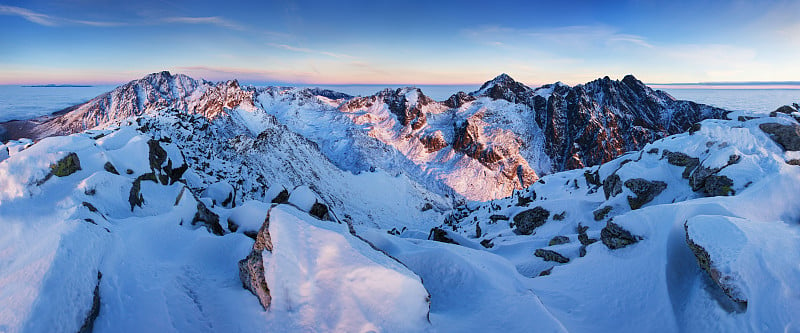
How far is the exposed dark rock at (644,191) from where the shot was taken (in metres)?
26.2

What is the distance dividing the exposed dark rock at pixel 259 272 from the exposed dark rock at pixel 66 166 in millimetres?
12442

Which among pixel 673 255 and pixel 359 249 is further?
pixel 673 255

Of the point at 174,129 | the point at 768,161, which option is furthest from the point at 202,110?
the point at 768,161

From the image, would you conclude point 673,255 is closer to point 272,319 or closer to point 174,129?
point 272,319

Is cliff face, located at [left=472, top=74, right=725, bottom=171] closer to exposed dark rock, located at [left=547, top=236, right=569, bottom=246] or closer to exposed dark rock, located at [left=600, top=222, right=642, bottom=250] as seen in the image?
exposed dark rock, located at [left=547, top=236, right=569, bottom=246]

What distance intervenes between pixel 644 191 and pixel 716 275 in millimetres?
18216

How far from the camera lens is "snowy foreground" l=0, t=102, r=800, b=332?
984cm

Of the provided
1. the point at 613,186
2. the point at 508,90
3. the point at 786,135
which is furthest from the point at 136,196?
the point at 508,90

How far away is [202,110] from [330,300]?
484 ft

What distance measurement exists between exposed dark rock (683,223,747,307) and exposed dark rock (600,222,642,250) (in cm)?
425

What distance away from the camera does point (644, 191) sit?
2662cm

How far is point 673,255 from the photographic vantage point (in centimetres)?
1424

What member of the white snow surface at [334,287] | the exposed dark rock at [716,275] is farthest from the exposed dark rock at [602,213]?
the white snow surface at [334,287]

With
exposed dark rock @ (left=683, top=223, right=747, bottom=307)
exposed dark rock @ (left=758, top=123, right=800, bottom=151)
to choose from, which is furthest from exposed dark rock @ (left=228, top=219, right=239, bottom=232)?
exposed dark rock @ (left=758, top=123, right=800, bottom=151)
